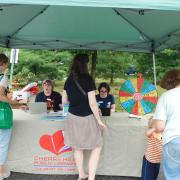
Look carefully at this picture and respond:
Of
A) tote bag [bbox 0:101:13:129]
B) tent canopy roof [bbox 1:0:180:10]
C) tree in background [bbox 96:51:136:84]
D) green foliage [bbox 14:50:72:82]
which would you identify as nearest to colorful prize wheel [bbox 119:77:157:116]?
tote bag [bbox 0:101:13:129]

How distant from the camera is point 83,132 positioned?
3.30 meters

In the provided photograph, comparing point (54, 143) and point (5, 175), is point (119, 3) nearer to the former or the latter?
point (54, 143)

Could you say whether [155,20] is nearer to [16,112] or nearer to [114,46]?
[114,46]

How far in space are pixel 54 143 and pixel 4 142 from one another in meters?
0.54

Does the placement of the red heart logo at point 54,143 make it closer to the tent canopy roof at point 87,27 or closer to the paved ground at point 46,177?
the paved ground at point 46,177

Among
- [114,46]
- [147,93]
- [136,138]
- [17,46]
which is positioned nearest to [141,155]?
[136,138]

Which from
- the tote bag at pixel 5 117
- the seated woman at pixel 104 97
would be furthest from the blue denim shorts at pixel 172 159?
the seated woman at pixel 104 97

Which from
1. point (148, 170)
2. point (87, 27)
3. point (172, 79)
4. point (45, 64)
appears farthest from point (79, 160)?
point (45, 64)

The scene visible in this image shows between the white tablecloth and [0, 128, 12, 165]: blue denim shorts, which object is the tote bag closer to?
[0, 128, 12, 165]: blue denim shorts

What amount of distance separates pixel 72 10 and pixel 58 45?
1.62m

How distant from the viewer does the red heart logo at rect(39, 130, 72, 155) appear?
3.75 m

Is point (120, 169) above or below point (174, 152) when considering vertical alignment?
below

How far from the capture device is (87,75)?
3.25 m

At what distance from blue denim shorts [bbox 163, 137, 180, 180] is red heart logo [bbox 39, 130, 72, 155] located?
1499mm
